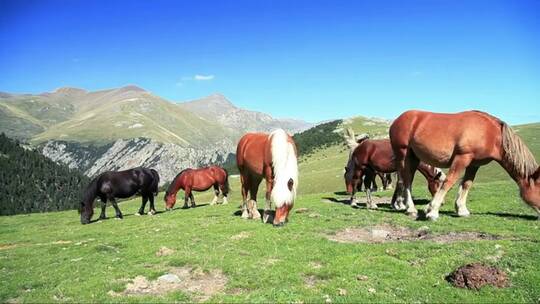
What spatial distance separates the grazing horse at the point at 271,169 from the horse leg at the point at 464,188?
6456 mm

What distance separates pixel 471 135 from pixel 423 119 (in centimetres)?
194

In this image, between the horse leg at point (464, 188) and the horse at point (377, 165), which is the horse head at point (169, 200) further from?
the horse leg at point (464, 188)

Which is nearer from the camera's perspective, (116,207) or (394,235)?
(394,235)

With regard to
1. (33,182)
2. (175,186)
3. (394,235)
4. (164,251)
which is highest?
(175,186)

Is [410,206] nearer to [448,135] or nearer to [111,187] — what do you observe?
[448,135]

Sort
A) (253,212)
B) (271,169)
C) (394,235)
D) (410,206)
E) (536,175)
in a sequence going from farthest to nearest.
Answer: (253,212)
(410,206)
(271,169)
(536,175)
(394,235)

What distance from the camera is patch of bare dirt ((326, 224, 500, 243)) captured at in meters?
12.5

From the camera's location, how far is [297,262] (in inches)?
418

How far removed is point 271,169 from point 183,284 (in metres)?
6.96

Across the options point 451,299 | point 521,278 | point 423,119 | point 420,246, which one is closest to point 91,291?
point 451,299

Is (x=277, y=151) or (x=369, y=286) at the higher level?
(x=277, y=151)

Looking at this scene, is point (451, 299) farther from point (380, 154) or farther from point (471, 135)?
point (380, 154)

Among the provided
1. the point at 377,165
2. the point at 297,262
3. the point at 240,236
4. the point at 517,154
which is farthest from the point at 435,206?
the point at 240,236

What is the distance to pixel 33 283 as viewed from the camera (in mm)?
10289
